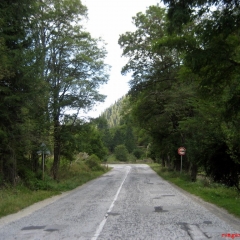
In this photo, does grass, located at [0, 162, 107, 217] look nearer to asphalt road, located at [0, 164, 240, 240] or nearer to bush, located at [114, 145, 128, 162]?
asphalt road, located at [0, 164, 240, 240]

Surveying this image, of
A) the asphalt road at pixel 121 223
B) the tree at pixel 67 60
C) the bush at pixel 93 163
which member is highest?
the tree at pixel 67 60

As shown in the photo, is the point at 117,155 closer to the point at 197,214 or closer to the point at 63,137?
the point at 63,137

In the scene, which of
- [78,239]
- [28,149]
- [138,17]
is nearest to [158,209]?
[78,239]

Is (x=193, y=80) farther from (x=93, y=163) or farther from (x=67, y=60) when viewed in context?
(x=93, y=163)

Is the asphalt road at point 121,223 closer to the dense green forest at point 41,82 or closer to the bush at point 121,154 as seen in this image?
the dense green forest at point 41,82

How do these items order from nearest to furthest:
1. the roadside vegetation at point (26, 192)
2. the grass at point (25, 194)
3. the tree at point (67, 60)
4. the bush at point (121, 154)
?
the grass at point (25, 194) < the roadside vegetation at point (26, 192) < the tree at point (67, 60) < the bush at point (121, 154)

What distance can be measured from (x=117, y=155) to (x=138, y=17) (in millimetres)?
86672

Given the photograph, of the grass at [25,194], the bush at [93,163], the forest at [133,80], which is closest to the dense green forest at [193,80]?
the forest at [133,80]

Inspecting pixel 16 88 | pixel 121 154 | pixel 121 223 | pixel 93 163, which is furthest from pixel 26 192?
pixel 121 154

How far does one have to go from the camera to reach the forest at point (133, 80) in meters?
9.05

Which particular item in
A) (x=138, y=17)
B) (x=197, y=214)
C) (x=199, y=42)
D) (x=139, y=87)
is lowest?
(x=197, y=214)

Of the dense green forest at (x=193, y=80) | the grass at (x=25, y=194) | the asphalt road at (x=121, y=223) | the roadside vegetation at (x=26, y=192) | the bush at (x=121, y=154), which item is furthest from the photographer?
the bush at (x=121, y=154)

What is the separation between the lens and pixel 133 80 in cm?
2858

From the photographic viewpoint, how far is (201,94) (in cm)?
1089
